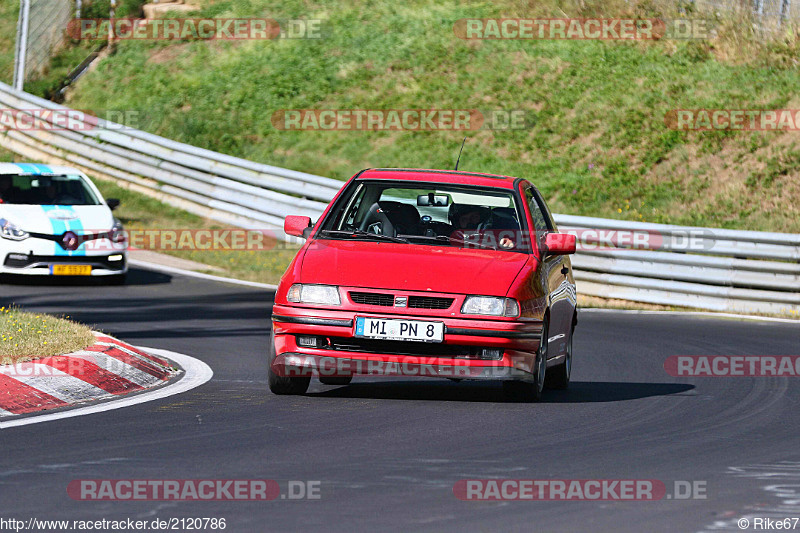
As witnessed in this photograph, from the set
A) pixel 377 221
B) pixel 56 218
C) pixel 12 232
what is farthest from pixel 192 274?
pixel 377 221

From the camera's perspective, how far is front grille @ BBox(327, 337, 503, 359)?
8.72m

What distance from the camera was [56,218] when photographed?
17.4m

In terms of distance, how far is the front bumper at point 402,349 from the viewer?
871 centimetres

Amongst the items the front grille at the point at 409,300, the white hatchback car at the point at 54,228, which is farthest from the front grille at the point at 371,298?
the white hatchback car at the point at 54,228

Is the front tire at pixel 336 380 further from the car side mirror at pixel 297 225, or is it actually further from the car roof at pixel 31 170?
the car roof at pixel 31 170

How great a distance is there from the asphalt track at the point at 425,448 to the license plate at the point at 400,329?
1.53 ft

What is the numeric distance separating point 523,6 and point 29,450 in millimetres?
24451

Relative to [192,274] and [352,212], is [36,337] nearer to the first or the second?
[352,212]

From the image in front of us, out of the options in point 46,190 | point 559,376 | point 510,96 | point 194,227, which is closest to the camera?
point 559,376

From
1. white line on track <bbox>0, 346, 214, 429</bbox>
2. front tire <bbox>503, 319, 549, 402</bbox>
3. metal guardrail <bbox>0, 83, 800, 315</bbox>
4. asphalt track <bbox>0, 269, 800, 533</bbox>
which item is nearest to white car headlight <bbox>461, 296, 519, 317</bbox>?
front tire <bbox>503, 319, 549, 402</bbox>

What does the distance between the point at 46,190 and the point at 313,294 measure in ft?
34.0

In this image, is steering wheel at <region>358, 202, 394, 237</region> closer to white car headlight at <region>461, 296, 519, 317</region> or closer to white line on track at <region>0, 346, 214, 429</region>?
white car headlight at <region>461, 296, 519, 317</region>

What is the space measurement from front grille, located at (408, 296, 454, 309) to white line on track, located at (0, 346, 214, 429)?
1716 mm

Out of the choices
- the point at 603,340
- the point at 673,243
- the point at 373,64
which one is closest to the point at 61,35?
the point at 373,64
